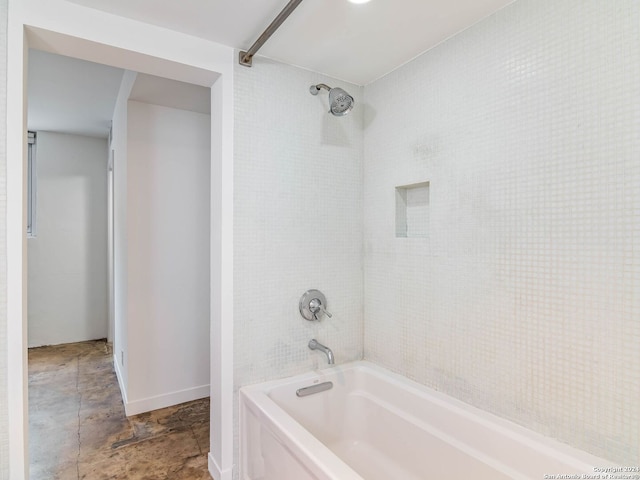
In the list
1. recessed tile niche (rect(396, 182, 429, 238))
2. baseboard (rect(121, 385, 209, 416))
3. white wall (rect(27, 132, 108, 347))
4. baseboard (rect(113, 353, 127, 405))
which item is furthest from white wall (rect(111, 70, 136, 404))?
recessed tile niche (rect(396, 182, 429, 238))

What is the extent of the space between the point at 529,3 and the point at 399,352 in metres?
1.83

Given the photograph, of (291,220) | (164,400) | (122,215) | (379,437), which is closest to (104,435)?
(164,400)

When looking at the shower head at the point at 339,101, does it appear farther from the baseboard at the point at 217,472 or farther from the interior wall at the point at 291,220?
the baseboard at the point at 217,472

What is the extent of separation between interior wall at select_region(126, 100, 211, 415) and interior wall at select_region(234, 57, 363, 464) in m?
1.19

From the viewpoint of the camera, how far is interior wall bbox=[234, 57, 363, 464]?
2.02 meters

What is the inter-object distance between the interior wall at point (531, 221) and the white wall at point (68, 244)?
4230mm

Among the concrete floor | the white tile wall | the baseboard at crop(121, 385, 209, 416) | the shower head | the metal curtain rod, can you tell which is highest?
the metal curtain rod

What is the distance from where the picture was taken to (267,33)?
1717 millimetres

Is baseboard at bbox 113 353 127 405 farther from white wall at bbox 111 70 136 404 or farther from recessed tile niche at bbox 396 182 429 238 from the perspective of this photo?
recessed tile niche at bbox 396 182 429 238

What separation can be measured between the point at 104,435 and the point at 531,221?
2.88m

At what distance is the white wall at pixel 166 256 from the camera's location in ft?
9.15

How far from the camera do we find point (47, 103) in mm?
3553

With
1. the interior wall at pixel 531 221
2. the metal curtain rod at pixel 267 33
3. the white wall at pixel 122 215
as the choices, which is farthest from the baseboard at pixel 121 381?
the metal curtain rod at pixel 267 33

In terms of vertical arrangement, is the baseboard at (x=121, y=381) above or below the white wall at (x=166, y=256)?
below
